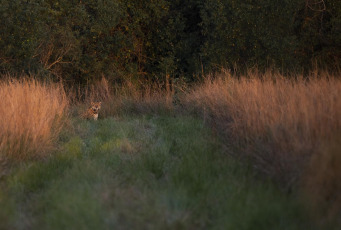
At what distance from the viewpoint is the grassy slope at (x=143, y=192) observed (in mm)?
3434

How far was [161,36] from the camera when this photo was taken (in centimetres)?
1611

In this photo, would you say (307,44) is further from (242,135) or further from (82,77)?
(242,135)

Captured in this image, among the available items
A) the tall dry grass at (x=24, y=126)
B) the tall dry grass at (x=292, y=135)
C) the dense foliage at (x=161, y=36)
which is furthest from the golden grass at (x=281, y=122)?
the dense foliage at (x=161, y=36)

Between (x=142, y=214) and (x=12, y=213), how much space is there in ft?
4.36

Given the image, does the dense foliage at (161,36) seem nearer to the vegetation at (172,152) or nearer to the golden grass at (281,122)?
the vegetation at (172,152)

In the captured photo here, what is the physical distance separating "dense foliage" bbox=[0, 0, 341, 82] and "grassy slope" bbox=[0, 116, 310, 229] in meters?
6.37

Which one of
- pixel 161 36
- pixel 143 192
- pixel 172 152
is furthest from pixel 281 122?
pixel 161 36

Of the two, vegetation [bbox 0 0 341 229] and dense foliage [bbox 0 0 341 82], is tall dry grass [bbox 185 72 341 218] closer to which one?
vegetation [bbox 0 0 341 229]

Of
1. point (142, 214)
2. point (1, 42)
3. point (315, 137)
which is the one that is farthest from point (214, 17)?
point (142, 214)

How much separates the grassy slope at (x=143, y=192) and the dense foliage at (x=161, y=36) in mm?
6372

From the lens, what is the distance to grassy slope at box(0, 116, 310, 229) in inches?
135

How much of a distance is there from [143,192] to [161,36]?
1277cm

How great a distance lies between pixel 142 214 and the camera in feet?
11.6

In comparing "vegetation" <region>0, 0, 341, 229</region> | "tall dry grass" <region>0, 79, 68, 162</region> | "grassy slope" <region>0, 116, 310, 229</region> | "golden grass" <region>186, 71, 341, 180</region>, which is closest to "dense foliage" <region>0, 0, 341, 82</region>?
"vegetation" <region>0, 0, 341, 229</region>
